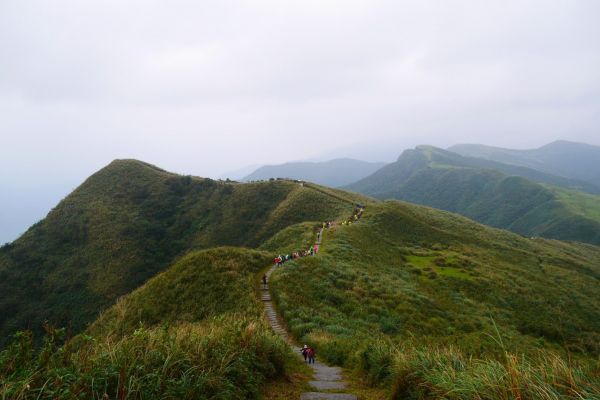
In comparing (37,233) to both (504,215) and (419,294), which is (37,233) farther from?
(504,215)

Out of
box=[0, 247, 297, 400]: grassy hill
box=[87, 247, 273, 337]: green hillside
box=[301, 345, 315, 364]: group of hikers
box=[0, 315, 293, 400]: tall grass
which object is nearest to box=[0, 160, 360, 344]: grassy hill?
box=[87, 247, 273, 337]: green hillside

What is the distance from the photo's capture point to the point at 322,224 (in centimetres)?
4944

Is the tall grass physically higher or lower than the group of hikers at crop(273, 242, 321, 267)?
higher

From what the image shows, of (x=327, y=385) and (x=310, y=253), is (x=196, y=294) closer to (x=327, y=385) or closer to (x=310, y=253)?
(x=310, y=253)

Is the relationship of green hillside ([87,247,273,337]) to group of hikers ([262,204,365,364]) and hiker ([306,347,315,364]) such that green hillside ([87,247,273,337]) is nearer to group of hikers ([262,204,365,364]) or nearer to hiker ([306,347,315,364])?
group of hikers ([262,204,365,364])

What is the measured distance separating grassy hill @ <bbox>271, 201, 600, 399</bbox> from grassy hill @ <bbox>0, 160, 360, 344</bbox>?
Result: 2232 cm

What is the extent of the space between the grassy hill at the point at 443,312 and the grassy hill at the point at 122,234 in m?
22.3

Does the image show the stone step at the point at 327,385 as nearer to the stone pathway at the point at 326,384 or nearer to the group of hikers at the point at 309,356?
the stone pathway at the point at 326,384

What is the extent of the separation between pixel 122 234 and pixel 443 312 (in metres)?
60.8

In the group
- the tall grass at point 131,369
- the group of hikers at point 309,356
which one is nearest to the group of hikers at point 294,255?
the group of hikers at point 309,356

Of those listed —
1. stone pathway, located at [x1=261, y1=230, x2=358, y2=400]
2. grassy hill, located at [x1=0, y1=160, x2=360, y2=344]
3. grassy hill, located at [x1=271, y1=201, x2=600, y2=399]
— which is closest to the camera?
grassy hill, located at [x1=271, y1=201, x2=600, y2=399]

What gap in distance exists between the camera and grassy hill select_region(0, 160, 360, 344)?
52469mm

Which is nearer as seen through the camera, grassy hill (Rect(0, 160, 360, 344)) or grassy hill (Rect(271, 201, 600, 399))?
grassy hill (Rect(271, 201, 600, 399))

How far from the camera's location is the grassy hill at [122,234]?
5247 centimetres
